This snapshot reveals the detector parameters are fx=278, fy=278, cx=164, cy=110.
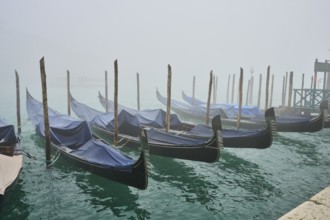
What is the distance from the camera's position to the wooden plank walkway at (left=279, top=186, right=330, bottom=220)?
5121 mm

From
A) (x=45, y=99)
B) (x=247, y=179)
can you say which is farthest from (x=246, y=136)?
(x=45, y=99)

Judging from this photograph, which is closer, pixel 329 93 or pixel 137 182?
pixel 137 182

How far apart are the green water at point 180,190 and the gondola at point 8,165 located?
0.73 meters

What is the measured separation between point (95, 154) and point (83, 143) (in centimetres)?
205

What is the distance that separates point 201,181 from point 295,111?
15.4 m

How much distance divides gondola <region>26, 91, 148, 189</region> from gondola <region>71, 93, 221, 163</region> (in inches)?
70.6

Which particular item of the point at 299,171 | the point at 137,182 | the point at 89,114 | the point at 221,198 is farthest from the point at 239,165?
the point at 89,114

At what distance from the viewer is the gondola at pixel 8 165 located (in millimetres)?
5955

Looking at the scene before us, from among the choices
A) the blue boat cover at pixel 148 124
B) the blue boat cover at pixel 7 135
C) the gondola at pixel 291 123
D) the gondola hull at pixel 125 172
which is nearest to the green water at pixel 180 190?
the gondola hull at pixel 125 172

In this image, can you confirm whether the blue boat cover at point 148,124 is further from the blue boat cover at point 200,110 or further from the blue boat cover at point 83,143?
the blue boat cover at point 200,110

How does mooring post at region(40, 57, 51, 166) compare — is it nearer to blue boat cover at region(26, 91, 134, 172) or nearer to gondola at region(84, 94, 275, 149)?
blue boat cover at region(26, 91, 134, 172)

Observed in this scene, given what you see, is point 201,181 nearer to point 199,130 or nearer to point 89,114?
point 199,130

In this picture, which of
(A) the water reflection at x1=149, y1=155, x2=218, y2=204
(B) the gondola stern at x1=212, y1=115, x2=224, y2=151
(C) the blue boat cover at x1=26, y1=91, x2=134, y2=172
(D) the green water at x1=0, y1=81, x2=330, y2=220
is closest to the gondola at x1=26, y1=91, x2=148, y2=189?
(C) the blue boat cover at x1=26, y1=91, x2=134, y2=172

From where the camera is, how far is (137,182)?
7.20 metres
